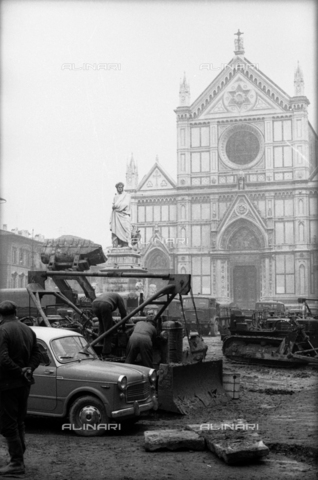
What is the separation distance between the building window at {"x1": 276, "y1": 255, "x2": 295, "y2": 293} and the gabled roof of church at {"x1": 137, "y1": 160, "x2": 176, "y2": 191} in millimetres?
9164

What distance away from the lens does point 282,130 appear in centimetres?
4309

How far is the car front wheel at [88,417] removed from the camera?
308 inches

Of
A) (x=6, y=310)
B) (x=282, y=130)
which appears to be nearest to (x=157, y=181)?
(x=282, y=130)

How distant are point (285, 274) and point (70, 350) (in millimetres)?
35929

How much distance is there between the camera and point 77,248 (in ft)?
39.8

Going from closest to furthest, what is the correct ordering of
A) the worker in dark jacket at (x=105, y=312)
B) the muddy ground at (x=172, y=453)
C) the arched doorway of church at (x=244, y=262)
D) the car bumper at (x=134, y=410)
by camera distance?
the muddy ground at (x=172, y=453) → the car bumper at (x=134, y=410) → the worker in dark jacket at (x=105, y=312) → the arched doorway of church at (x=244, y=262)

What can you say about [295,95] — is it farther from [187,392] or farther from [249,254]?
[187,392]

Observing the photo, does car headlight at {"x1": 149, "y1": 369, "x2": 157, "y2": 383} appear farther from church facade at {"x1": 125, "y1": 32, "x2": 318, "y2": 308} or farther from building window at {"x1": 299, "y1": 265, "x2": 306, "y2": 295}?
building window at {"x1": 299, "y1": 265, "x2": 306, "y2": 295}

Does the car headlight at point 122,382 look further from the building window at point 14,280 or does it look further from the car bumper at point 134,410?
the building window at point 14,280

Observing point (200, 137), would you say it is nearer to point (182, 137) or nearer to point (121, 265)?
point (182, 137)

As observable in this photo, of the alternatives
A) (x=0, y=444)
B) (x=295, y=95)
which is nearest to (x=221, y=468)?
(x=0, y=444)

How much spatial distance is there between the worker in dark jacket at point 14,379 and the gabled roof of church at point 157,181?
128 ft

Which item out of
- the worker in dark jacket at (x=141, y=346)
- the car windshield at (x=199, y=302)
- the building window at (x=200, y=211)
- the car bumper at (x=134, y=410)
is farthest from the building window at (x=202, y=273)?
the car bumper at (x=134, y=410)

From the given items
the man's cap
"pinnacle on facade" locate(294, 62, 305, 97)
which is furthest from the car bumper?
"pinnacle on facade" locate(294, 62, 305, 97)
